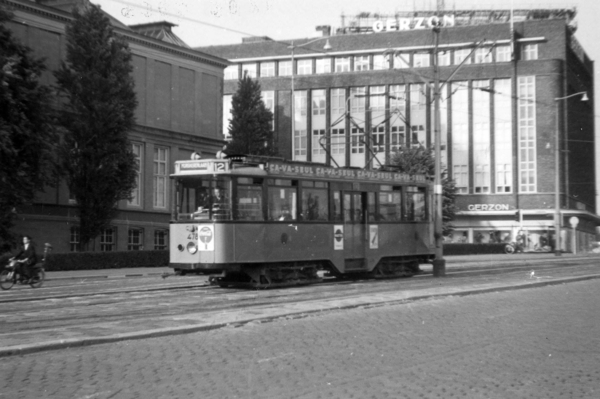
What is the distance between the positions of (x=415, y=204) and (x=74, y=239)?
2262 cm

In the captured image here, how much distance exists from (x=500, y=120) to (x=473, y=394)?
7596cm

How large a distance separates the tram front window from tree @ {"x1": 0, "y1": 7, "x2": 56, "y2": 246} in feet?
39.7

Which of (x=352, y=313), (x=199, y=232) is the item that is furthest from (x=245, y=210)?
(x=352, y=313)

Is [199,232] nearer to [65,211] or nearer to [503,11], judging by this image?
[65,211]

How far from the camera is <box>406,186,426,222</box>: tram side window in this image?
2741cm

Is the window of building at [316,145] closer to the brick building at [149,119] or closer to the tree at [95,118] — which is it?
the brick building at [149,119]

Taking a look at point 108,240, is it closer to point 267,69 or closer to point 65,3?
point 65,3

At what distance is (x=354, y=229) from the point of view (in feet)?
81.8

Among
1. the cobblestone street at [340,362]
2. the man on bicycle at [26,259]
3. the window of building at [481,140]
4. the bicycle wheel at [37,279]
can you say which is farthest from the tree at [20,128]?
the window of building at [481,140]

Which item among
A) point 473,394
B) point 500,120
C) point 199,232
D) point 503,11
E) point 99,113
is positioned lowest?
point 473,394

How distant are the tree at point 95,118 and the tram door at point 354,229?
18.0 m

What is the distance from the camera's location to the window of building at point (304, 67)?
89.3 m

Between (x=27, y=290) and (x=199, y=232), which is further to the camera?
(x=27, y=290)

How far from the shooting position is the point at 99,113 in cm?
3953
